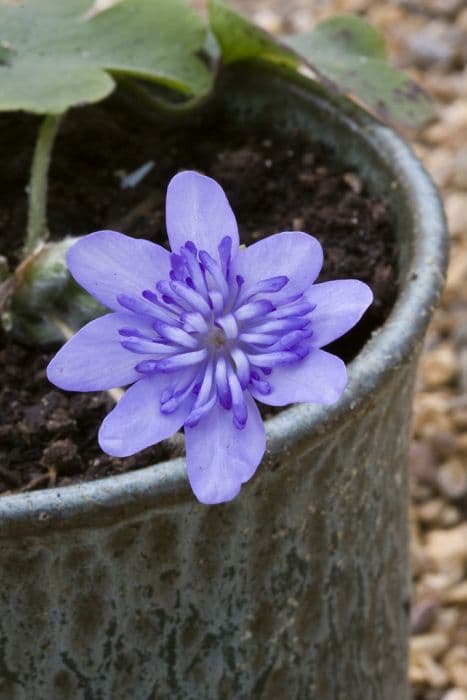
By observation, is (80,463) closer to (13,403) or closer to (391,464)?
(13,403)

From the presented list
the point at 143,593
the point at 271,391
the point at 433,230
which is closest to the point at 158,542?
the point at 143,593

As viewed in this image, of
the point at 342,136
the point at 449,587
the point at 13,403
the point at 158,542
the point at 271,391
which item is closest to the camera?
the point at 271,391

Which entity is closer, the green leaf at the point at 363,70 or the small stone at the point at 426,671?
the green leaf at the point at 363,70

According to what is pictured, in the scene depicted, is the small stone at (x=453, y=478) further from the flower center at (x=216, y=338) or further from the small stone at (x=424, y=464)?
the flower center at (x=216, y=338)

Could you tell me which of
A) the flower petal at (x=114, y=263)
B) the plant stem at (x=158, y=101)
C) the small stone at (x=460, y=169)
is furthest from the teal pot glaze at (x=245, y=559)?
the small stone at (x=460, y=169)

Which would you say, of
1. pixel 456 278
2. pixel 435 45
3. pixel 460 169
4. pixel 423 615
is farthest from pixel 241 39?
pixel 435 45
